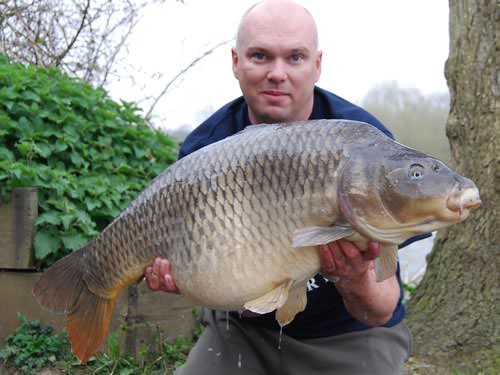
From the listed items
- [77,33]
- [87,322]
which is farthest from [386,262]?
[77,33]

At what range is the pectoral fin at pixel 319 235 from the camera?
1290 millimetres

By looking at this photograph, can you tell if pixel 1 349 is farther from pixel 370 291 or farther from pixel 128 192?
pixel 370 291

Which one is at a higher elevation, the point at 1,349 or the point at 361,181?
the point at 361,181

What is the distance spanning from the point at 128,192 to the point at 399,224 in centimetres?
194

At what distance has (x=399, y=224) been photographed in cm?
127

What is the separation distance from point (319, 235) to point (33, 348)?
1707mm

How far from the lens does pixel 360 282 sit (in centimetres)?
153

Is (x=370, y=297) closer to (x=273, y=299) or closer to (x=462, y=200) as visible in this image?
(x=273, y=299)

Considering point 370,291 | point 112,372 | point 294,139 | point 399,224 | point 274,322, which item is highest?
point 294,139

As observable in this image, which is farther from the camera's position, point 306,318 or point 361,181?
point 306,318

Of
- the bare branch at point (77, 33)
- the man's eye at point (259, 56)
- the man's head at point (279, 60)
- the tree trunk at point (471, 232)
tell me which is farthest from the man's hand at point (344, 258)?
the bare branch at point (77, 33)

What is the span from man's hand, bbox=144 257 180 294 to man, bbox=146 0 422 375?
0.02 metres

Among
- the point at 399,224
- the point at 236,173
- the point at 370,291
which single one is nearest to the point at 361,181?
the point at 399,224

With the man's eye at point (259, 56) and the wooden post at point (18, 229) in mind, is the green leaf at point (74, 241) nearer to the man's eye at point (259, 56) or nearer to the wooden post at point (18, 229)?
the wooden post at point (18, 229)
